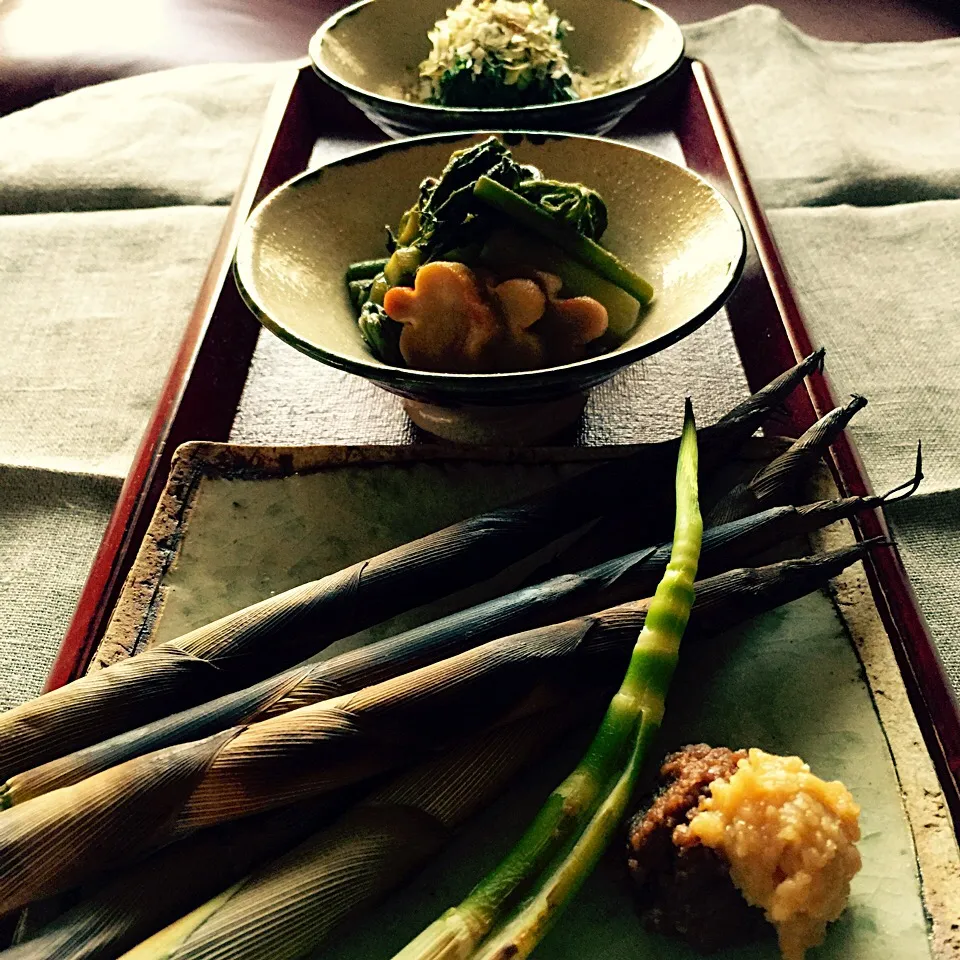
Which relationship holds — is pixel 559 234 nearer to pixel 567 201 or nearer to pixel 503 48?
pixel 567 201

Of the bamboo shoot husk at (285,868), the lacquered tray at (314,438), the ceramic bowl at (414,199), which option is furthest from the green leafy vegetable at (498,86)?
the bamboo shoot husk at (285,868)

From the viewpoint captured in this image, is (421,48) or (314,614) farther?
(421,48)

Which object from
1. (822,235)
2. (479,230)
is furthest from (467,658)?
(822,235)

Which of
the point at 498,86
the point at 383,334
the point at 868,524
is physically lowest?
the point at 868,524

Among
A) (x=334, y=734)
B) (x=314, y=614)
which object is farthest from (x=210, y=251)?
(x=334, y=734)

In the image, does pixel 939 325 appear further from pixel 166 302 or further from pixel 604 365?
pixel 166 302

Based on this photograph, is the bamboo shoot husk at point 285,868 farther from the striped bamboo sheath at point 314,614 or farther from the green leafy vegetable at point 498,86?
the green leafy vegetable at point 498,86
